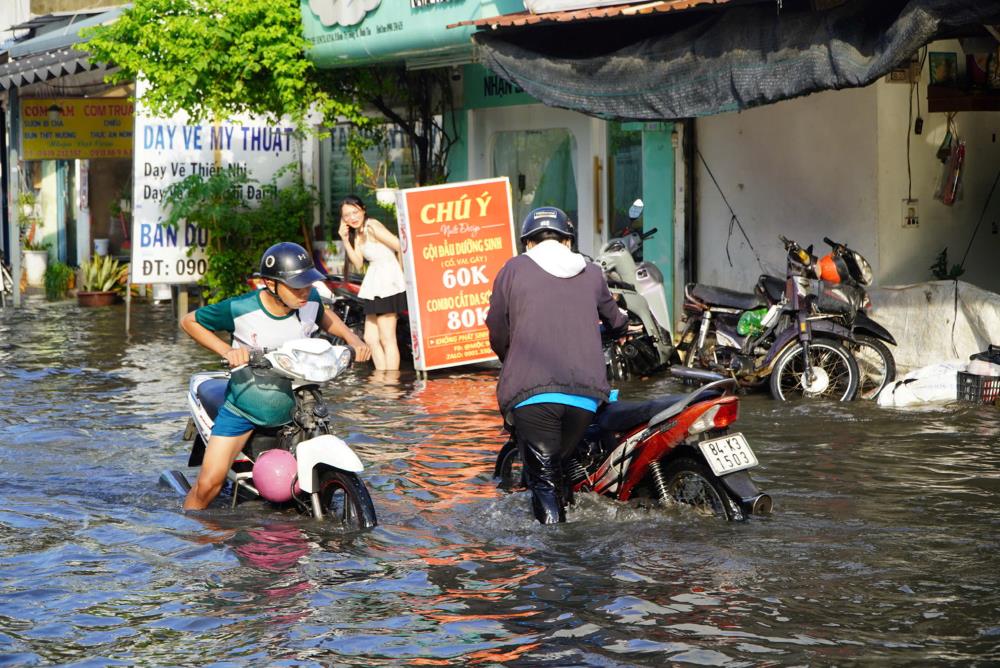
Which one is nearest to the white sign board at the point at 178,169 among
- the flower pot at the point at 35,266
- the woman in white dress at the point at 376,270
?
the woman in white dress at the point at 376,270

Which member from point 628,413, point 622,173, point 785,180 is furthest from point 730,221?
point 628,413

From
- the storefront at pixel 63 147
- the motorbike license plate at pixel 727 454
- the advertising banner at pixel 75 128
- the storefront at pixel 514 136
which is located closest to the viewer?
the motorbike license plate at pixel 727 454

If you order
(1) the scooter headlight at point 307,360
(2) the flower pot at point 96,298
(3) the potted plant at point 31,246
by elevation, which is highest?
(3) the potted plant at point 31,246

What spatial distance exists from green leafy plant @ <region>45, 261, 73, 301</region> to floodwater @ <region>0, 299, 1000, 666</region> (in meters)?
15.1

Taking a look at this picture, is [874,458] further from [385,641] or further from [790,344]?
[385,641]

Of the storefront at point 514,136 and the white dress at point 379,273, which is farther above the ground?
the storefront at point 514,136

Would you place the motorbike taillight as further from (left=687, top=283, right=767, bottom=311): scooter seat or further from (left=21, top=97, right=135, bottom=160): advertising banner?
(left=21, top=97, right=135, bottom=160): advertising banner

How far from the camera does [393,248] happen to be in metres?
14.1

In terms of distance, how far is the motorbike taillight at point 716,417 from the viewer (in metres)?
6.89

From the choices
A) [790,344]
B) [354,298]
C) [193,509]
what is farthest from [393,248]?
[193,509]

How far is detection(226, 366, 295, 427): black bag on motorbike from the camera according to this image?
7.36m

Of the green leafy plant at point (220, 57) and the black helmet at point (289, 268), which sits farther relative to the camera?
the green leafy plant at point (220, 57)

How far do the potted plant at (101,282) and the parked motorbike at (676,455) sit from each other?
16510 mm

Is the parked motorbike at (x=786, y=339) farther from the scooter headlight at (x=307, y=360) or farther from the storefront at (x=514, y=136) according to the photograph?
the scooter headlight at (x=307, y=360)
